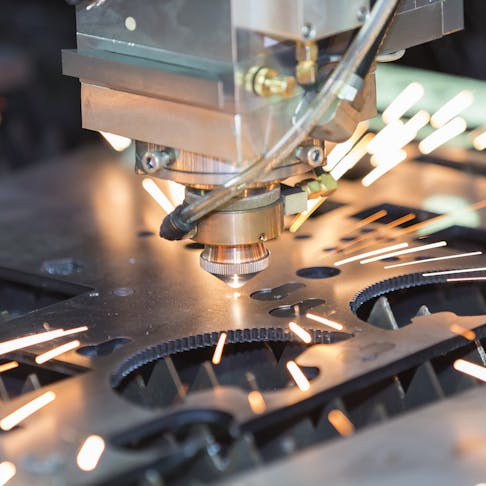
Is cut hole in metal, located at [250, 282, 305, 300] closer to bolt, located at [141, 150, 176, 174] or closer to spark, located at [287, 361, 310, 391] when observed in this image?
spark, located at [287, 361, 310, 391]

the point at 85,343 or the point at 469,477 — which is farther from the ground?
the point at 85,343

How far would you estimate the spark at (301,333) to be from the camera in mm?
2281

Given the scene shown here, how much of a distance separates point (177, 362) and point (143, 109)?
22.6 inches

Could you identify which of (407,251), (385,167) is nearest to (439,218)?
(407,251)

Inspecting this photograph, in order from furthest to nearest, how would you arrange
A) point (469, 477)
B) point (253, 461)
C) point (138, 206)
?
point (138, 206), point (253, 461), point (469, 477)

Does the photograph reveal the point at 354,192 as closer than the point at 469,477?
No

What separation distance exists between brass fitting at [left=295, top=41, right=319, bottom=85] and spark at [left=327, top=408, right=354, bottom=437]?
53 cm

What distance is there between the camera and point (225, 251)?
2.27 meters

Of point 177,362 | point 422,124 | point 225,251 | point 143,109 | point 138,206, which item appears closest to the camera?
point 143,109

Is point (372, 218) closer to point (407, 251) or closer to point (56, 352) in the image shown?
point (407, 251)

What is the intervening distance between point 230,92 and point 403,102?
1498 millimetres

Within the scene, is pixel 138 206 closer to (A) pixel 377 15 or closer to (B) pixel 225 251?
(B) pixel 225 251

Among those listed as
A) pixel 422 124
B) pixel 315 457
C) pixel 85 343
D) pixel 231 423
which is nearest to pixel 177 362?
pixel 85 343

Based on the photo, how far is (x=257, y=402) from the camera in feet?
6.53
